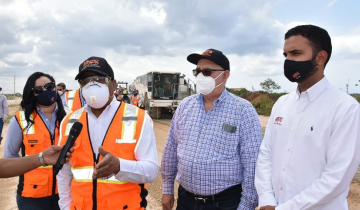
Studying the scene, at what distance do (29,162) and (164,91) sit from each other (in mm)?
16261

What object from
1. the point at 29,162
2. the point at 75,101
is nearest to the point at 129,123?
the point at 29,162

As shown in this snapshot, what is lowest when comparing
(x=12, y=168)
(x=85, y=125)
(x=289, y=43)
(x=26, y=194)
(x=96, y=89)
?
(x=26, y=194)

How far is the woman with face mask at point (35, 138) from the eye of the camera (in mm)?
2859

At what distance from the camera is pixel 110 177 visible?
2193mm

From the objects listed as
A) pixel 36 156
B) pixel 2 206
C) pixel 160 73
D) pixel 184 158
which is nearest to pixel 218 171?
pixel 184 158

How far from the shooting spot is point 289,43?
2.22 meters

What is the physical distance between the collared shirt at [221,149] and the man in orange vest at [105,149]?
18.4 inches

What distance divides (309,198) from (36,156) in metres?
1.97

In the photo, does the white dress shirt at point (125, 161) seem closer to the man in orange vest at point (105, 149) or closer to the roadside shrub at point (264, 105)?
the man in orange vest at point (105, 149)

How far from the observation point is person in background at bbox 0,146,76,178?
2057mm

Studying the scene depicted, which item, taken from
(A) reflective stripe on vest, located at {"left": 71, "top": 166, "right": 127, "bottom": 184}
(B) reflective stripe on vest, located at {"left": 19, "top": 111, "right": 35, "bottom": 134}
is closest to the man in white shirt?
(A) reflective stripe on vest, located at {"left": 71, "top": 166, "right": 127, "bottom": 184}

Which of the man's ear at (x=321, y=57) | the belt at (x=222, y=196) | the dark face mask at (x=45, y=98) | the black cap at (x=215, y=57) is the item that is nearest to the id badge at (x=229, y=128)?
the belt at (x=222, y=196)

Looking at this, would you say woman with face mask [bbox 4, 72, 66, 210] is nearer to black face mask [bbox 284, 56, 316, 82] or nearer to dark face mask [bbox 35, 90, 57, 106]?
dark face mask [bbox 35, 90, 57, 106]

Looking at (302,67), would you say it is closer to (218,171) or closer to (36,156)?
(218,171)
